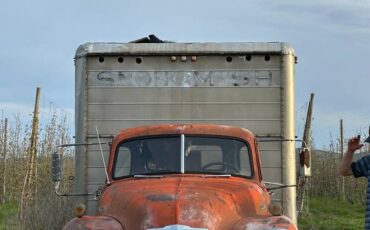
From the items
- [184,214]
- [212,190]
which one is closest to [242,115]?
[212,190]

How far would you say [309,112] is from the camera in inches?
667

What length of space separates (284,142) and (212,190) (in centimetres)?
232

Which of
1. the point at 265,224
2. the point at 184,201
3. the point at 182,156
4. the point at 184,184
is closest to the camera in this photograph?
the point at 265,224

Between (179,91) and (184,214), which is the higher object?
(179,91)

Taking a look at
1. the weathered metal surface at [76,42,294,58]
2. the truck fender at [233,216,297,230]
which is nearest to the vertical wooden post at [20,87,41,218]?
the weathered metal surface at [76,42,294,58]

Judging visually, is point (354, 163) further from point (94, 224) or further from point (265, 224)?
point (94, 224)

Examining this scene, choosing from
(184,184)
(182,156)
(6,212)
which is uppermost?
(182,156)

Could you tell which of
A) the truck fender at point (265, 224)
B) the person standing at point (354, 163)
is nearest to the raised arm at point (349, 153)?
the person standing at point (354, 163)

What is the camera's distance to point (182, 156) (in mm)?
6820

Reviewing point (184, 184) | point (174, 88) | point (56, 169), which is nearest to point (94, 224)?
point (184, 184)

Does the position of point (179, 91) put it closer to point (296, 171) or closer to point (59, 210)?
point (296, 171)

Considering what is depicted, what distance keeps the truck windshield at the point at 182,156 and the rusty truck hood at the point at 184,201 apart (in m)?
0.18

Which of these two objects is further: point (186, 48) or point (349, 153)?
point (186, 48)

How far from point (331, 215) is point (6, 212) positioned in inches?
318
